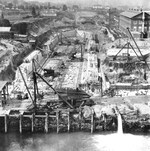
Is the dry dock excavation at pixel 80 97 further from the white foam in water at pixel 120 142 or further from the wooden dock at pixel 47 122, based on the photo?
the white foam in water at pixel 120 142

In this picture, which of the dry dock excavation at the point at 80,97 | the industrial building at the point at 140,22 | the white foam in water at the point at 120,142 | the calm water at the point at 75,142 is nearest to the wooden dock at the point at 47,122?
the dry dock excavation at the point at 80,97

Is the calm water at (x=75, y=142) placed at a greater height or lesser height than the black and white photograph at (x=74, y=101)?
lesser

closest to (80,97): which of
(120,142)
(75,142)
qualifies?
(75,142)

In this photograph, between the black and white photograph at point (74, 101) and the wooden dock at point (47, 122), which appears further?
the wooden dock at point (47, 122)

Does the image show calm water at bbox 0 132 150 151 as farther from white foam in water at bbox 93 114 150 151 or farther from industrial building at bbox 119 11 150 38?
industrial building at bbox 119 11 150 38

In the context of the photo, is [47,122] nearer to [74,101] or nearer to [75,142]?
[75,142]

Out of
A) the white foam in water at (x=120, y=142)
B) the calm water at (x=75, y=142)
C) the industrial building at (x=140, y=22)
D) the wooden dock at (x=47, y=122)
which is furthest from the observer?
the industrial building at (x=140, y=22)

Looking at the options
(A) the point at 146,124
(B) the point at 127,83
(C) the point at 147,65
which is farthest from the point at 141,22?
(A) the point at 146,124
